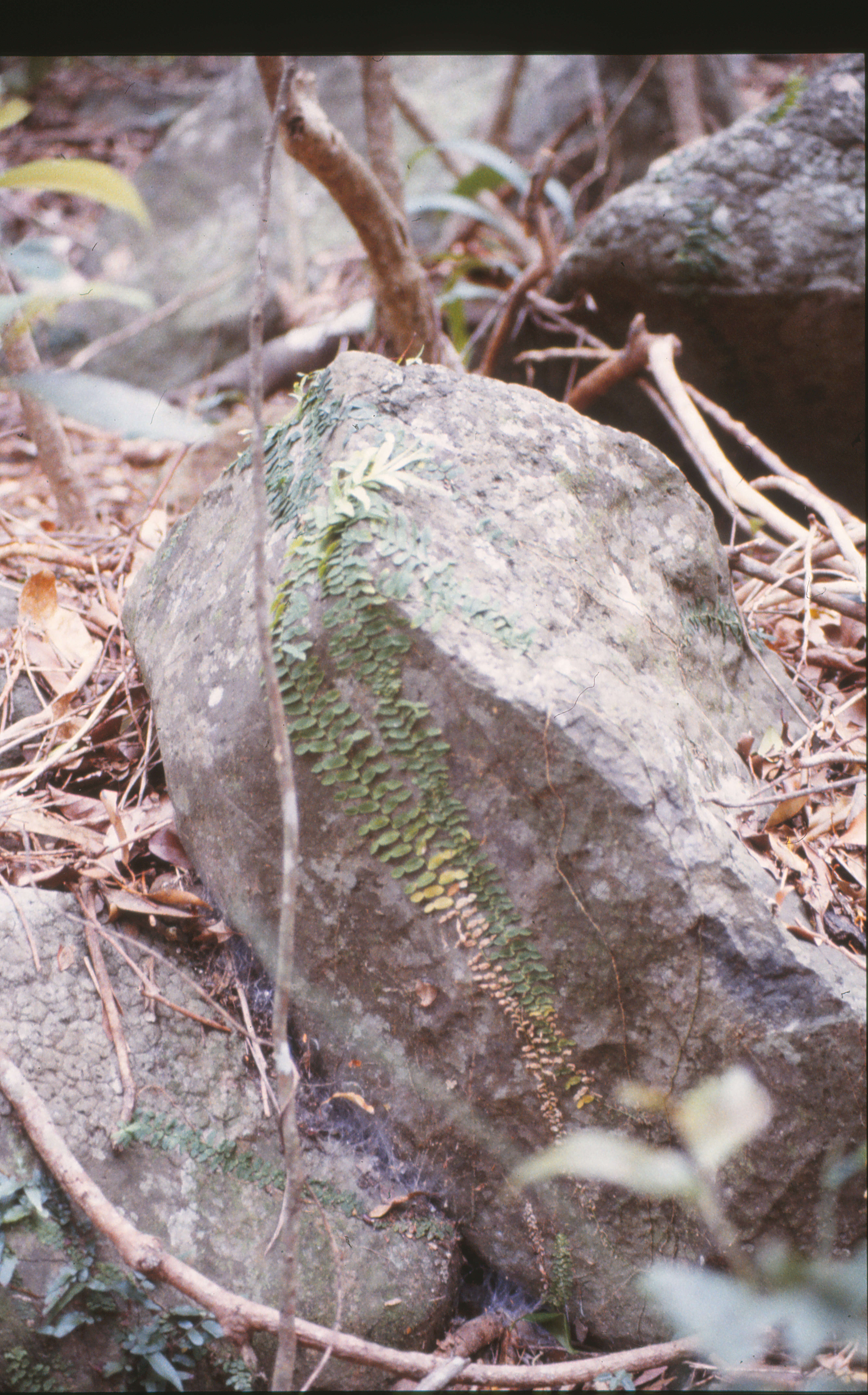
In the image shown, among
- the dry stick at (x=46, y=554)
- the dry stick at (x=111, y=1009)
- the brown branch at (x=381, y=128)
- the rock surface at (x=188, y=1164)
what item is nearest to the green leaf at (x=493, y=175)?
the brown branch at (x=381, y=128)

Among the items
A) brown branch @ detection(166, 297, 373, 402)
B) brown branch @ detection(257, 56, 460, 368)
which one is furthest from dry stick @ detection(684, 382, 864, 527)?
brown branch @ detection(166, 297, 373, 402)

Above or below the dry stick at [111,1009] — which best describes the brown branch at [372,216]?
above

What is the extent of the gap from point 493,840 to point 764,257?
2.29 metres

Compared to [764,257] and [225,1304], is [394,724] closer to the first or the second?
[225,1304]

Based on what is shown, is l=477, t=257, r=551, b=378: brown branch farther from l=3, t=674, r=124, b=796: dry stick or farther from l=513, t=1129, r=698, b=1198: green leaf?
l=513, t=1129, r=698, b=1198: green leaf

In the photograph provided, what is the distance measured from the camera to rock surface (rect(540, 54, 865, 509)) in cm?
264

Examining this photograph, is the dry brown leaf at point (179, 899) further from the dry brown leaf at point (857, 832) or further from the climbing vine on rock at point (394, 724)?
the dry brown leaf at point (857, 832)

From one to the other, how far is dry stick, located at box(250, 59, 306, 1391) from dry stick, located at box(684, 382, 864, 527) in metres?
1.43

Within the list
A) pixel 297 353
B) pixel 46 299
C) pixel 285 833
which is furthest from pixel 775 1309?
pixel 297 353

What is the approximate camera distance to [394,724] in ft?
4.09

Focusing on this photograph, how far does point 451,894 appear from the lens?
1.28 meters

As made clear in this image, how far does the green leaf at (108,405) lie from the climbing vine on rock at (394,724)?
60cm

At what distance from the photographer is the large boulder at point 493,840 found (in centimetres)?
124

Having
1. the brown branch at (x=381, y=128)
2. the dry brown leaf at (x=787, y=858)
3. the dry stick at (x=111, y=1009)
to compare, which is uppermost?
the brown branch at (x=381, y=128)
